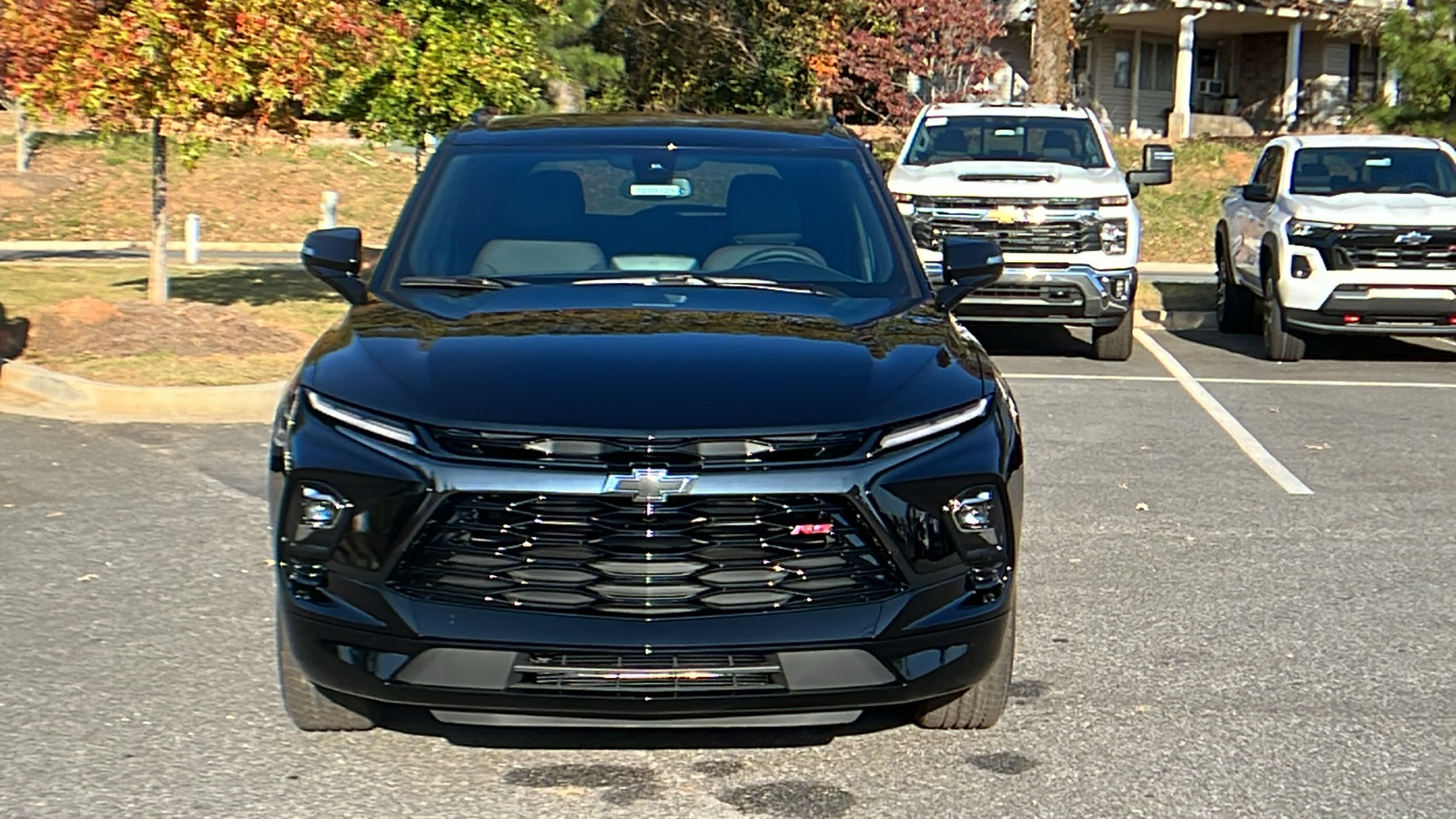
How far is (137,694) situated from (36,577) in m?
1.67

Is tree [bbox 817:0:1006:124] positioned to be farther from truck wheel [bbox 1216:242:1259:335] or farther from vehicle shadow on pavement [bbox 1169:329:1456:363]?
vehicle shadow on pavement [bbox 1169:329:1456:363]

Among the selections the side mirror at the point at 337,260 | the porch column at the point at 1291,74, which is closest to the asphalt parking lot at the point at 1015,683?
the side mirror at the point at 337,260

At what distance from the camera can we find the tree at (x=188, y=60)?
478 inches

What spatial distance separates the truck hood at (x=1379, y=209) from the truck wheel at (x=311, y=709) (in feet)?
35.9

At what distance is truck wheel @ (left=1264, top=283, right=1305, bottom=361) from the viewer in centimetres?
1420

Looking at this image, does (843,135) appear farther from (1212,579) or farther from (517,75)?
(517,75)

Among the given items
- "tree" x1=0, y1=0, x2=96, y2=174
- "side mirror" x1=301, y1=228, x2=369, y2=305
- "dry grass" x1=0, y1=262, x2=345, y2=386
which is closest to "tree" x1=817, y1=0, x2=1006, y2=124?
"dry grass" x1=0, y1=262, x2=345, y2=386

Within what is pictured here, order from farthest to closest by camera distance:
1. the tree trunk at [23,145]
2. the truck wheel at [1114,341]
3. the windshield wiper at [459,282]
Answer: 1. the tree trunk at [23,145]
2. the truck wheel at [1114,341]
3. the windshield wiper at [459,282]

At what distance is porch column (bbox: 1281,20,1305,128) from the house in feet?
0.10

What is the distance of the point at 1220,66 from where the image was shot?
44.1 m

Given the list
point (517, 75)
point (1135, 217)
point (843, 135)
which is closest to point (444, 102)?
point (517, 75)

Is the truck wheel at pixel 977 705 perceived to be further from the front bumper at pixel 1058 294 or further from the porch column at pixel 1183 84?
the porch column at pixel 1183 84

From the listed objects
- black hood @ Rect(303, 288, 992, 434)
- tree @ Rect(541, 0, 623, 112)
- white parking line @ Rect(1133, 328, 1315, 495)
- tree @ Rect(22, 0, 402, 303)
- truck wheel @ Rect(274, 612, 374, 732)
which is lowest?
white parking line @ Rect(1133, 328, 1315, 495)

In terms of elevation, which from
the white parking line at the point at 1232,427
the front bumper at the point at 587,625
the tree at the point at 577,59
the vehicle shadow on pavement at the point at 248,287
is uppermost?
the tree at the point at 577,59
